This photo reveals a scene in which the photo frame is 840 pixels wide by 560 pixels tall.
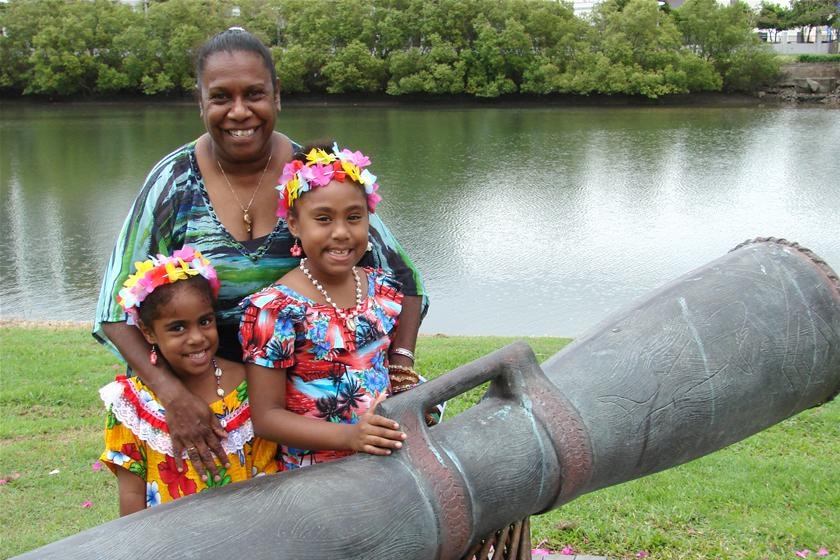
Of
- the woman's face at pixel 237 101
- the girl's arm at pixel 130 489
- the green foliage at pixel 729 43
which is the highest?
the green foliage at pixel 729 43

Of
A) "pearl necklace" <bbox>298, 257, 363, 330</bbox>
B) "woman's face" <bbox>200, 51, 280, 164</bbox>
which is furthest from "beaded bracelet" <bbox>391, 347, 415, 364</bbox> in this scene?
"woman's face" <bbox>200, 51, 280, 164</bbox>

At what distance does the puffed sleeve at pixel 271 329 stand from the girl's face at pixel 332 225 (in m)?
0.13

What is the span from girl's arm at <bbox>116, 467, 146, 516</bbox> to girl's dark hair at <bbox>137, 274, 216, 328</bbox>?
42cm

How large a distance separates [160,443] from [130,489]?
0.59 feet

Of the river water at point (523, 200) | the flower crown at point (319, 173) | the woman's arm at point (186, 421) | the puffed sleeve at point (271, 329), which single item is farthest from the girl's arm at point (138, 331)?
the river water at point (523, 200)

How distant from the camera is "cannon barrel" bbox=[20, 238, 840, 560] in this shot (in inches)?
69.8

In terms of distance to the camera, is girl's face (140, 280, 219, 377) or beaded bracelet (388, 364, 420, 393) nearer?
girl's face (140, 280, 219, 377)

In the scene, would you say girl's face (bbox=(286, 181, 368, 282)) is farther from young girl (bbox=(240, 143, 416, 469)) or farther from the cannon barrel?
the cannon barrel

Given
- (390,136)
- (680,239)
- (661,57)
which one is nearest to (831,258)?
(680,239)

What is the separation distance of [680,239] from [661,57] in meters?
22.3

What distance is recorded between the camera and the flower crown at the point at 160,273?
2.15m

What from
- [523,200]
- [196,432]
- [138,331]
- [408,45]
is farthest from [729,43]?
[196,432]

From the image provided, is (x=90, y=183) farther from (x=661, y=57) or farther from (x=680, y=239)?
(x=661, y=57)

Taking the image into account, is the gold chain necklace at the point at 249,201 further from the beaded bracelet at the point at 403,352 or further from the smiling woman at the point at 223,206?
the beaded bracelet at the point at 403,352
